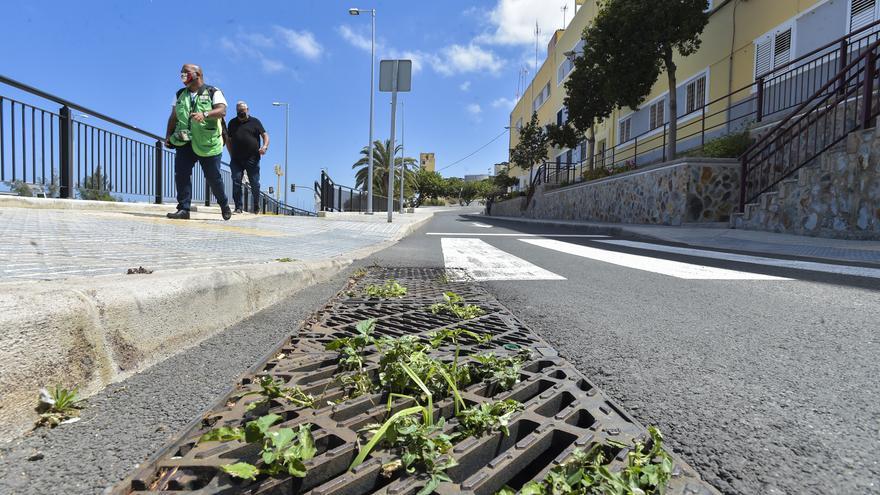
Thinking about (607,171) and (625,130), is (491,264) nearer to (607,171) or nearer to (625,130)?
(607,171)

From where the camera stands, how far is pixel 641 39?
13039mm

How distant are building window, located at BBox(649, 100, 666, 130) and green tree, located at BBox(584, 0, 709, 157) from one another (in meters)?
4.21

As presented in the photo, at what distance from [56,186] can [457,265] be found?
21.5 feet

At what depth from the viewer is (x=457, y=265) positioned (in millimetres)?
5047

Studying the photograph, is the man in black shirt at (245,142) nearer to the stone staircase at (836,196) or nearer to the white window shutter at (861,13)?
the stone staircase at (836,196)

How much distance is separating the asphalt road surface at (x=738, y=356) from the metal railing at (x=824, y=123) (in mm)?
3841

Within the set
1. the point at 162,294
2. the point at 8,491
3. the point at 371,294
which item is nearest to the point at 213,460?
the point at 8,491

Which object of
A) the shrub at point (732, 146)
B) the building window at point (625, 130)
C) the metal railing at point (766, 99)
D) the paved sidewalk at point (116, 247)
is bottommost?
the paved sidewalk at point (116, 247)

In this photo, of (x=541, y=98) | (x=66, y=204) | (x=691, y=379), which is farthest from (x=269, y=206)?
(x=541, y=98)

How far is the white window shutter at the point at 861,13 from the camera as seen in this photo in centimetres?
974

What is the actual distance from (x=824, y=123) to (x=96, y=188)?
41.2ft

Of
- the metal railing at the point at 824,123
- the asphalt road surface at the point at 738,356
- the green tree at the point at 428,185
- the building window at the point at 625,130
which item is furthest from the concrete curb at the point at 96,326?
the green tree at the point at 428,185

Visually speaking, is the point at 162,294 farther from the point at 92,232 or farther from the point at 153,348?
the point at 92,232

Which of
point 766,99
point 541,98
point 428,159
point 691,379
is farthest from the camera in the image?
point 428,159
